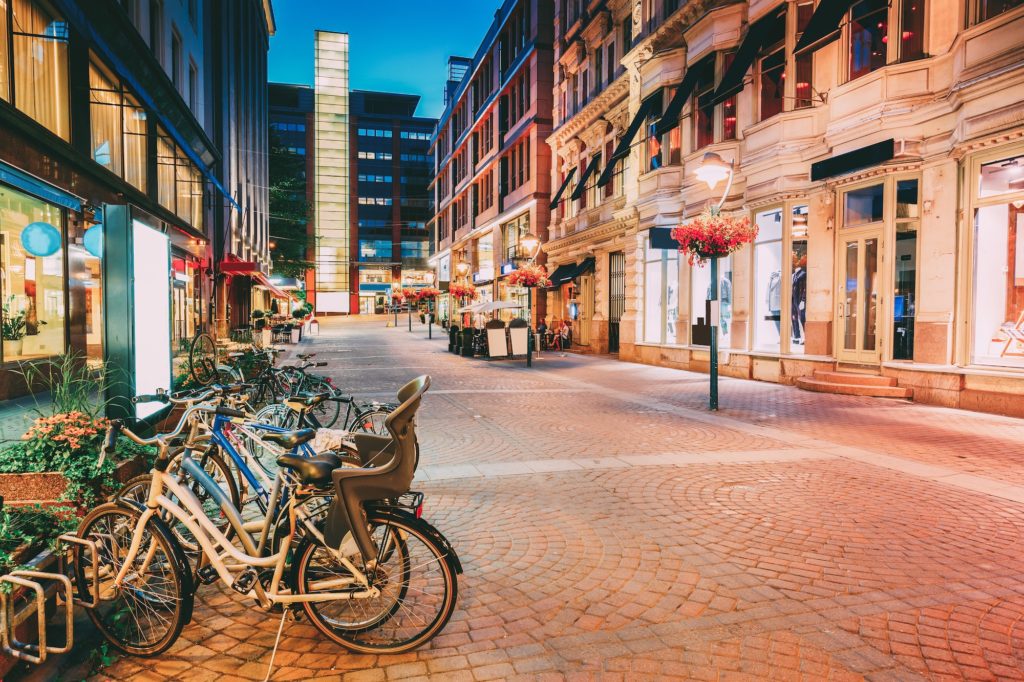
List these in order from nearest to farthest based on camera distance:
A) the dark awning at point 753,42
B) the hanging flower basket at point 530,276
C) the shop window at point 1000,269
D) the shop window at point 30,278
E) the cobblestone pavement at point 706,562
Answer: the cobblestone pavement at point 706,562 → the shop window at point 30,278 → the shop window at point 1000,269 → the dark awning at point 753,42 → the hanging flower basket at point 530,276

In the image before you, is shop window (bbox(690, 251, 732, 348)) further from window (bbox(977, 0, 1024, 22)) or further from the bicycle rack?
the bicycle rack

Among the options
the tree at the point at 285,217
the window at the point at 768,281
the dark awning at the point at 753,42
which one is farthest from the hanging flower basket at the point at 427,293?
the dark awning at the point at 753,42

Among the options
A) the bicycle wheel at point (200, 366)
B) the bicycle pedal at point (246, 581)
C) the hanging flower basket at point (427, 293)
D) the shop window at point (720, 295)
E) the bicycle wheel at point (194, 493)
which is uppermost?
the hanging flower basket at point (427, 293)

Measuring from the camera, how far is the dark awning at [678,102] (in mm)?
17094

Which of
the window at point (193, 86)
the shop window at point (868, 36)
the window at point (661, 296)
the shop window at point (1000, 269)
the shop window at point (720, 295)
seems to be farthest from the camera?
the window at point (193, 86)

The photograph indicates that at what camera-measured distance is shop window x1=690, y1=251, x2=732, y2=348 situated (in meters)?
17.6

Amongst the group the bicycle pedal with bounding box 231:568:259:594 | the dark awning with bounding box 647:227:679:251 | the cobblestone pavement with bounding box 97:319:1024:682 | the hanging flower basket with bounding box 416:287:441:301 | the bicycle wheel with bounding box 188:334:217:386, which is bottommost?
the cobblestone pavement with bounding box 97:319:1024:682

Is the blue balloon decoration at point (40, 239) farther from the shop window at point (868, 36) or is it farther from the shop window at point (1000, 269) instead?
the shop window at point (1000, 269)

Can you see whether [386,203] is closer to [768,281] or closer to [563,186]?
[563,186]

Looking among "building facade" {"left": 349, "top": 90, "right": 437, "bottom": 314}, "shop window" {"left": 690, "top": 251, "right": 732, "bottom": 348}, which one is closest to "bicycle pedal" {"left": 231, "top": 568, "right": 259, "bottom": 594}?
"shop window" {"left": 690, "top": 251, "right": 732, "bottom": 348}

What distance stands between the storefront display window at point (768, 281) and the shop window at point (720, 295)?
1.00 meters

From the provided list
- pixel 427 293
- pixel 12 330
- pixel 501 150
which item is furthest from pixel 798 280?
pixel 427 293

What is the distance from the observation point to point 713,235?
1139cm

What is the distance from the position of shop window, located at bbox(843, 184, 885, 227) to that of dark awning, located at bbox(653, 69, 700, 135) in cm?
545
